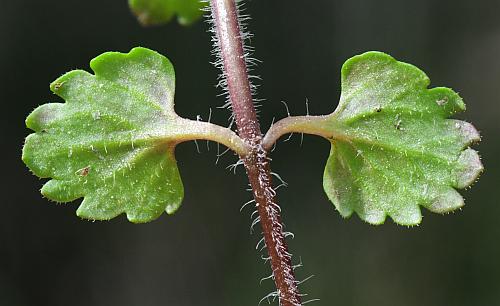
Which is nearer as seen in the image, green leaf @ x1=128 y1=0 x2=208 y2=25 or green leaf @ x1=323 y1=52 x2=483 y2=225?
green leaf @ x1=323 y1=52 x2=483 y2=225

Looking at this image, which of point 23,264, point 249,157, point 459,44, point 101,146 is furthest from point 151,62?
point 459,44

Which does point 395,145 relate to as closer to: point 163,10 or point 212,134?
point 212,134

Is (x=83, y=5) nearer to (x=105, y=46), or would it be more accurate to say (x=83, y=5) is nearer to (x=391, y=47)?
(x=105, y=46)

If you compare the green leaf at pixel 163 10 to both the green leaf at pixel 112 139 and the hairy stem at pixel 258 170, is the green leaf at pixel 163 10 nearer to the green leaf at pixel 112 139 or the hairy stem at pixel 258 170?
the green leaf at pixel 112 139

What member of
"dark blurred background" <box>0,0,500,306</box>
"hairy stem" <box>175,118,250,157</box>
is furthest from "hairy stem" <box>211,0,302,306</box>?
"dark blurred background" <box>0,0,500,306</box>

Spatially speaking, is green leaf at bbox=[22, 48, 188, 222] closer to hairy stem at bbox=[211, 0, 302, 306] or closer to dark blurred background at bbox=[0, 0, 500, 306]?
hairy stem at bbox=[211, 0, 302, 306]

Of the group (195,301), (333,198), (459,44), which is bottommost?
(195,301)

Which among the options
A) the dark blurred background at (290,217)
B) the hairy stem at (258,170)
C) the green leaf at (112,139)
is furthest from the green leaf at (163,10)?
the dark blurred background at (290,217)
